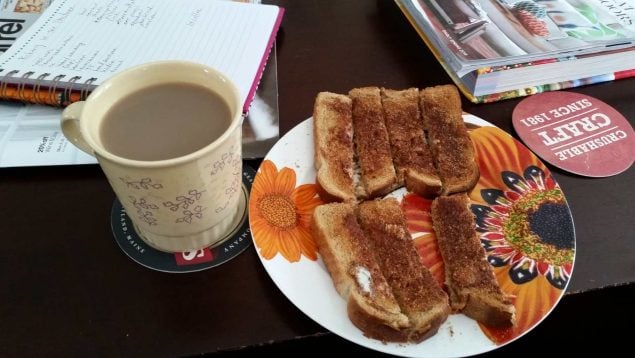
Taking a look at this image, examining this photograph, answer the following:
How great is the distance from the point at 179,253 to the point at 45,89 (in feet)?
1.32

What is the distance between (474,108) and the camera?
904 millimetres

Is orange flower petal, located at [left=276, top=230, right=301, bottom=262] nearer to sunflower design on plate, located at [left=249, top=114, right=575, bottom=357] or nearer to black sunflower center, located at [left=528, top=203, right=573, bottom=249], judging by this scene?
sunflower design on plate, located at [left=249, top=114, right=575, bottom=357]

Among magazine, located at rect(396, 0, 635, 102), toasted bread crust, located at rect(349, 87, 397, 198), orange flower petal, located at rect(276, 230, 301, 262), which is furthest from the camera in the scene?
magazine, located at rect(396, 0, 635, 102)

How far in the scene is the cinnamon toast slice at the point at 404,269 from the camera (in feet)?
1.91

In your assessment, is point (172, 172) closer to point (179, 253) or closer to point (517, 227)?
point (179, 253)

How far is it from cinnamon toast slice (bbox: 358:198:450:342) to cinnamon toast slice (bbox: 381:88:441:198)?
2.1 inches

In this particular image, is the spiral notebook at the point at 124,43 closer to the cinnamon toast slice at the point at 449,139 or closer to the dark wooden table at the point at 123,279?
the dark wooden table at the point at 123,279

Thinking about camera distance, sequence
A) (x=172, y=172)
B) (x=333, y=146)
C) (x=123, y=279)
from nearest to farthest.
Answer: (x=172, y=172), (x=123, y=279), (x=333, y=146)

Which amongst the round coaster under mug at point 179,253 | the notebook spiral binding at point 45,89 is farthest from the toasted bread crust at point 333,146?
the notebook spiral binding at point 45,89

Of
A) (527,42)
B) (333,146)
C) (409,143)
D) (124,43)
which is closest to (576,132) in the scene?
(527,42)

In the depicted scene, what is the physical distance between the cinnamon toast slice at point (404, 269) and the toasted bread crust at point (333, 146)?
0.05 metres

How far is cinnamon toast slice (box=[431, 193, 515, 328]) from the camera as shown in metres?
0.58

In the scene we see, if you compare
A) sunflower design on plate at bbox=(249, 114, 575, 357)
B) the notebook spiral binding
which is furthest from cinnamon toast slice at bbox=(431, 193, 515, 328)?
the notebook spiral binding

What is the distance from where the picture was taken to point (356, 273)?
0.62 meters
